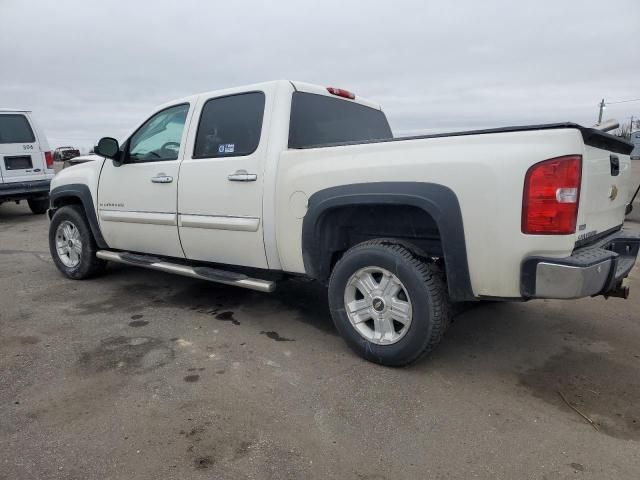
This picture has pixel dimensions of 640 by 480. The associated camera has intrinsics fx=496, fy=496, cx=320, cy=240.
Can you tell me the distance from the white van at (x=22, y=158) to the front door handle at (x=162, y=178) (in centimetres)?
687

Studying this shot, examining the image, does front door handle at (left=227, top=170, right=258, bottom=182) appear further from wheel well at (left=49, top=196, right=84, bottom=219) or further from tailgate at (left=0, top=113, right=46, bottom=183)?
tailgate at (left=0, top=113, right=46, bottom=183)

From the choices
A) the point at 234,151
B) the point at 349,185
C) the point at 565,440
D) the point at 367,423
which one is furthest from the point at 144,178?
the point at 565,440

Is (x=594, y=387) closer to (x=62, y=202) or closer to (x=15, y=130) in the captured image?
(x=62, y=202)

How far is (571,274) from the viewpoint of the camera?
2520 mm

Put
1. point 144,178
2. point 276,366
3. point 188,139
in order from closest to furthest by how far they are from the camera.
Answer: point 276,366
point 188,139
point 144,178

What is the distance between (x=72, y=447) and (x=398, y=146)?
7.84ft

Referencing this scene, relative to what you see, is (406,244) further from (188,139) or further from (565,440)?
(188,139)

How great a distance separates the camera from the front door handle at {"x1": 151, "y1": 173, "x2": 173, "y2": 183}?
4.29 m

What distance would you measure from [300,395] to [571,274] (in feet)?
5.34

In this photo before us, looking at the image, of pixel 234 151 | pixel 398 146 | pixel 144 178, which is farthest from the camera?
pixel 144 178

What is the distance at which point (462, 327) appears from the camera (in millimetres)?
4027

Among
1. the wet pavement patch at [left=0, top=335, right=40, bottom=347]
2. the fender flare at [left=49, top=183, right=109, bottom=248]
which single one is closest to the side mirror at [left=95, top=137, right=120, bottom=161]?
the fender flare at [left=49, top=183, right=109, bottom=248]

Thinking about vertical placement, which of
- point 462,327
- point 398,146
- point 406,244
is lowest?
point 462,327

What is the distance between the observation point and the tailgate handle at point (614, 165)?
3051 millimetres
